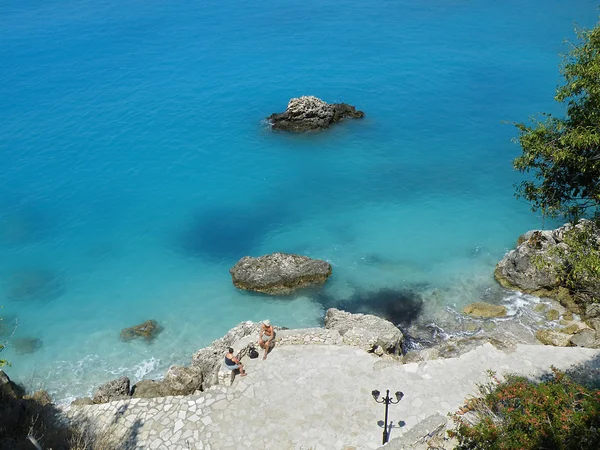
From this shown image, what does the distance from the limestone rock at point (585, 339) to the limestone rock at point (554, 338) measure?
255 millimetres

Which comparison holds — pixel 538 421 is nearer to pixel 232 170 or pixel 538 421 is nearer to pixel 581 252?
pixel 581 252

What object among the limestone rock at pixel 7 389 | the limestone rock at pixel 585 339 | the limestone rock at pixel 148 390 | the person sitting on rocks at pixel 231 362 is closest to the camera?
the person sitting on rocks at pixel 231 362

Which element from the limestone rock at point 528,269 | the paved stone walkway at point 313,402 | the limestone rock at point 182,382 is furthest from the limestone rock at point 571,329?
the limestone rock at point 182,382

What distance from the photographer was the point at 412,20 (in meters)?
71.4

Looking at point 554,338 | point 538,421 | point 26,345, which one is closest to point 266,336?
point 538,421

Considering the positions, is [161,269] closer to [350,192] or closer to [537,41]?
[350,192]

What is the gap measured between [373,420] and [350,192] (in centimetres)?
2259

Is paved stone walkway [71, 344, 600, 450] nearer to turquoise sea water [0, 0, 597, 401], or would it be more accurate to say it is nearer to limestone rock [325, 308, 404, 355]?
limestone rock [325, 308, 404, 355]

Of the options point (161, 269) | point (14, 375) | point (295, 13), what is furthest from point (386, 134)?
point (295, 13)

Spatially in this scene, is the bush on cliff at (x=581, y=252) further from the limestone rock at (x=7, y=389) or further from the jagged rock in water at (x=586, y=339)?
the limestone rock at (x=7, y=389)

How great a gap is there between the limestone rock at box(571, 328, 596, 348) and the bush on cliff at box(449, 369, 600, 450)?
7710 millimetres

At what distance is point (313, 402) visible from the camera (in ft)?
60.1

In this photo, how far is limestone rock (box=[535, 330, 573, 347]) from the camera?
22.9m

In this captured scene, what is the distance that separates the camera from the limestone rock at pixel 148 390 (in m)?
20.4
